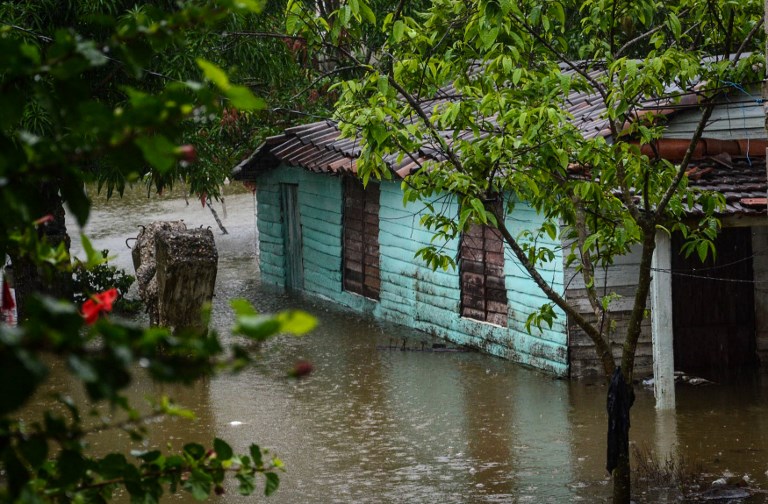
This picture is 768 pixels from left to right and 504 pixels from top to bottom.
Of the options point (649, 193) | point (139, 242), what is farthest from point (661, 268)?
point (139, 242)

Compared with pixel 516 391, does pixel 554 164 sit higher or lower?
higher

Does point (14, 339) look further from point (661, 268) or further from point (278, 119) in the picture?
point (278, 119)

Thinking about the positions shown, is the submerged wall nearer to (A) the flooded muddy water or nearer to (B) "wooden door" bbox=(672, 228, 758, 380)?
(A) the flooded muddy water

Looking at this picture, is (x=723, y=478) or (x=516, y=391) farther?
(x=516, y=391)

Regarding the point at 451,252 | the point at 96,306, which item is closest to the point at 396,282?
the point at 451,252

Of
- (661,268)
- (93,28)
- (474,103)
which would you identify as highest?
(93,28)

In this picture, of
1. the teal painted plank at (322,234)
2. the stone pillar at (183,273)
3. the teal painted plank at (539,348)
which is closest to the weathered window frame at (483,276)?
the teal painted plank at (539,348)

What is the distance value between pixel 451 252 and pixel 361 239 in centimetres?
258

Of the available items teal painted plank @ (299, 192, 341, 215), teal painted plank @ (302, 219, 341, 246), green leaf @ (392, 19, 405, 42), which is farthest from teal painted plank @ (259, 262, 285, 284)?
green leaf @ (392, 19, 405, 42)

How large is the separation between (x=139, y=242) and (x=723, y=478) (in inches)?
414

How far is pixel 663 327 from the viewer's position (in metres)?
10.4

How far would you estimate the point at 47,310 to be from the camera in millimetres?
1668

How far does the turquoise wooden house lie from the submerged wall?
16mm

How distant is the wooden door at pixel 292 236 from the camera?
1844 centimetres
